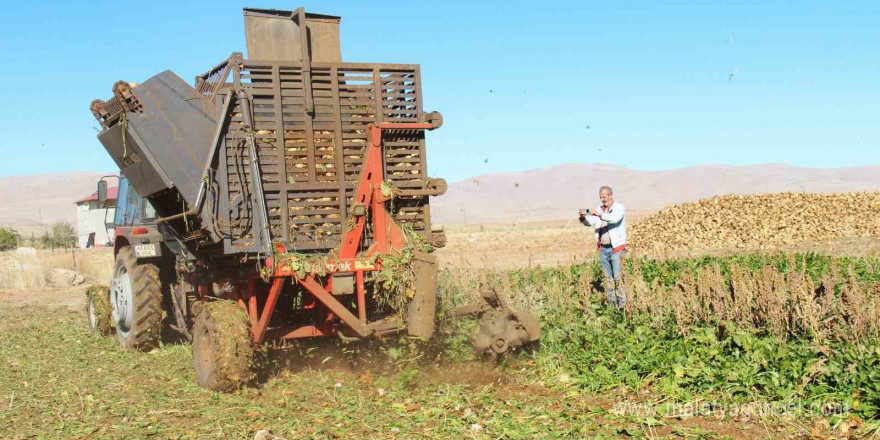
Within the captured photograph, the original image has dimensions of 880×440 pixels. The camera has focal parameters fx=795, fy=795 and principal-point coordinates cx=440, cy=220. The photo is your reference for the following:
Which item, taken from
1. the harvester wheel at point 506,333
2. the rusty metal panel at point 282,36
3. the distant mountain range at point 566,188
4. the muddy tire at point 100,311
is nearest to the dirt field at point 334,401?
the harvester wheel at point 506,333

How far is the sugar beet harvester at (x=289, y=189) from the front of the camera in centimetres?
777

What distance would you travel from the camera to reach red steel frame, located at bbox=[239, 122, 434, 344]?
7.83 meters

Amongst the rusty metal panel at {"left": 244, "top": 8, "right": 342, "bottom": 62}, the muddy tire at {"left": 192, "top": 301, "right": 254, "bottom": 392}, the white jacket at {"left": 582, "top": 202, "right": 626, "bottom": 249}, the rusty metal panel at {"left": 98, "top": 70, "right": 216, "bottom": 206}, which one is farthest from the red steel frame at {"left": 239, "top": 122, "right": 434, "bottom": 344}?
the white jacket at {"left": 582, "top": 202, "right": 626, "bottom": 249}

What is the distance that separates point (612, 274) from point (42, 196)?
16884cm

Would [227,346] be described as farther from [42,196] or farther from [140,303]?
[42,196]

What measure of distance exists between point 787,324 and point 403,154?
409 cm

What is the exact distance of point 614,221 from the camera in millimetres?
10422

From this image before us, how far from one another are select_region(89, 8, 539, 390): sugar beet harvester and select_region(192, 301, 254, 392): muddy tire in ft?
0.04

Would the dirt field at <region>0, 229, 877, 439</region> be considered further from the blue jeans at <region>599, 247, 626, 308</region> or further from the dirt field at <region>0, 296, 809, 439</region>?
the blue jeans at <region>599, 247, 626, 308</region>

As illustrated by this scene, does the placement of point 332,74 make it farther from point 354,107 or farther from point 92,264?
point 92,264

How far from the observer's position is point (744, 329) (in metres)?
7.39

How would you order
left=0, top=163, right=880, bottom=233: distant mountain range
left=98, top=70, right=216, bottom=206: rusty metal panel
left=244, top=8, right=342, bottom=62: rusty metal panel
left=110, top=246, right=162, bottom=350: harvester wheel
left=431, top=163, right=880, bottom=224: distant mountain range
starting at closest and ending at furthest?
left=98, top=70, right=216, bottom=206: rusty metal panel → left=244, top=8, right=342, bottom=62: rusty metal panel → left=110, top=246, right=162, bottom=350: harvester wheel → left=0, top=163, right=880, bottom=233: distant mountain range → left=431, top=163, right=880, bottom=224: distant mountain range

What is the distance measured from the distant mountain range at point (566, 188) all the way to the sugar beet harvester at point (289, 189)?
115 metres

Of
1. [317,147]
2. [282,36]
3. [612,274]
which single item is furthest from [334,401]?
[612,274]
